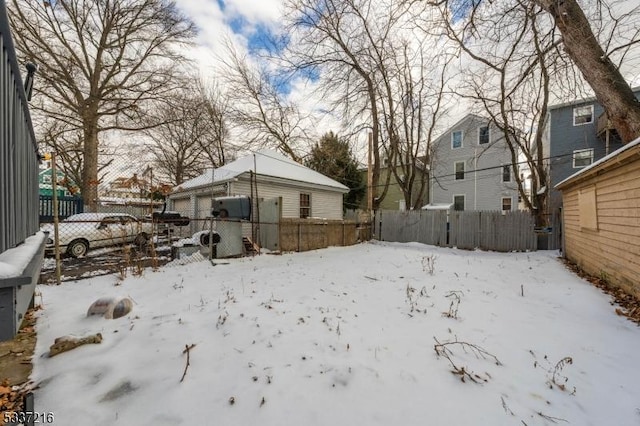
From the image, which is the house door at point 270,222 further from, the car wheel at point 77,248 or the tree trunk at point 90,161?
the tree trunk at point 90,161

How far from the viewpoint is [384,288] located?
16.6ft

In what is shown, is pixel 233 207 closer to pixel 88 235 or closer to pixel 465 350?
pixel 88 235

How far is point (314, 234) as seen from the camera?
10375 millimetres

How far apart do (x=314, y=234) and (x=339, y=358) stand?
7.75m

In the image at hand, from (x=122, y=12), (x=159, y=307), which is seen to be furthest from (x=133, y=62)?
(x=159, y=307)

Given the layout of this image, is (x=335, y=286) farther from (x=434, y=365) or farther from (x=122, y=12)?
(x=122, y=12)

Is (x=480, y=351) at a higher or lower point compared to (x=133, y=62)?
lower

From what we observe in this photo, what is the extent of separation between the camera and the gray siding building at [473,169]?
20531mm

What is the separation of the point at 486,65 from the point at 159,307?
14548 mm

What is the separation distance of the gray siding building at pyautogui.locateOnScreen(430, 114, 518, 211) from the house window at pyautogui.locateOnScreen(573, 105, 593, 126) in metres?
4.24

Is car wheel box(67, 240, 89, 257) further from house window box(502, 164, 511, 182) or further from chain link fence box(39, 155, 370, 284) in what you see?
house window box(502, 164, 511, 182)

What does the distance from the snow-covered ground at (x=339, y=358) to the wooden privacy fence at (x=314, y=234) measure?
14.3 ft

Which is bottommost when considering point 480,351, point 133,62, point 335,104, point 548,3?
point 480,351

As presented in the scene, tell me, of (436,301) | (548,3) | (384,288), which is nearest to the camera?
(436,301)
